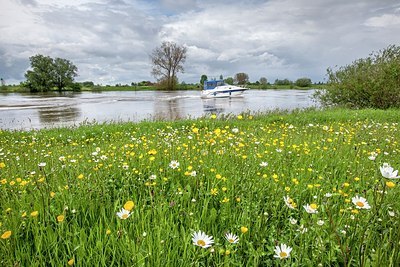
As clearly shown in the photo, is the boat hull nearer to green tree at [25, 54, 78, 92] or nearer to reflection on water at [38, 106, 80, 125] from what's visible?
reflection on water at [38, 106, 80, 125]

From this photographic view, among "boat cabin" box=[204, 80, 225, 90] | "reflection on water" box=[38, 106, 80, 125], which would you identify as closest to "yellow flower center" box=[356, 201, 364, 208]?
"reflection on water" box=[38, 106, 80, 125]

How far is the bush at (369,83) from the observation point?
1524 cm

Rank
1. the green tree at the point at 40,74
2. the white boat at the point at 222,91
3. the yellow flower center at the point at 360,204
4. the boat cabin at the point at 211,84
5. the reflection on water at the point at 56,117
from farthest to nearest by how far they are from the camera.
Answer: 1. the green tree at the point at 40,74
2. the boat cabin at the point at 211,84
3. the white boat at the point at 222,91
4. the reflection on water at the point at 56,117
5. the yellow flower center at the point at 360,204

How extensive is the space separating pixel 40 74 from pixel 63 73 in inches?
222

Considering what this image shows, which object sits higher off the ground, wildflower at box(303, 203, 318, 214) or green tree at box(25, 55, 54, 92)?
green tree at box(25, 55, 54, 92)

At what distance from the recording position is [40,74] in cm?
6128

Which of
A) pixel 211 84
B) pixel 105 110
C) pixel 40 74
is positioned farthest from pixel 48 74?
pixel 105 110

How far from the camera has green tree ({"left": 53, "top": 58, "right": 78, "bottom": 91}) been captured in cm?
6475

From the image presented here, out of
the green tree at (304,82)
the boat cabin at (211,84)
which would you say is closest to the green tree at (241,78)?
the green tree at (304,82)

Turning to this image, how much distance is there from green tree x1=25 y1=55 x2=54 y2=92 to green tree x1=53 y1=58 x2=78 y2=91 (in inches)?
44.6

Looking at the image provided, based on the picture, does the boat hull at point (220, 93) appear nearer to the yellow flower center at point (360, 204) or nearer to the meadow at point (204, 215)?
the meadow at point (204, 215)

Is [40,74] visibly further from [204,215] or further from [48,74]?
[204,215]

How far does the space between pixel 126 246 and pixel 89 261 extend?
23cm

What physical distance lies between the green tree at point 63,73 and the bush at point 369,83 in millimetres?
66000
